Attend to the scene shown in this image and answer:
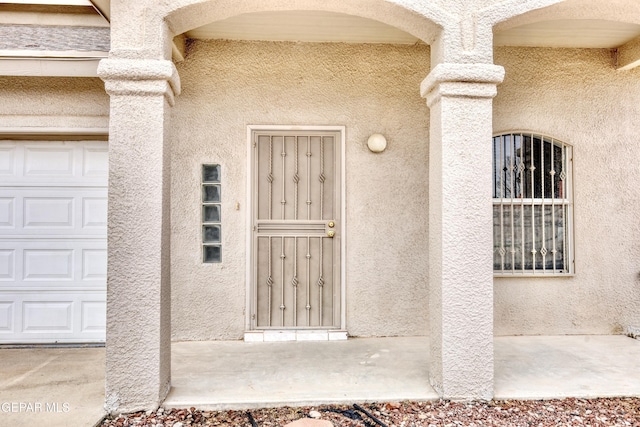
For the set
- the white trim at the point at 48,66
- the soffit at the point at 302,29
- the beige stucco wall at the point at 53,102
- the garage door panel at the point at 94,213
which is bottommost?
the garage door panel at the point at 94,213

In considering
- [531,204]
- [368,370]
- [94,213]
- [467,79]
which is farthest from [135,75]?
[531,204]

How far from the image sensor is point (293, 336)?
16.6ft

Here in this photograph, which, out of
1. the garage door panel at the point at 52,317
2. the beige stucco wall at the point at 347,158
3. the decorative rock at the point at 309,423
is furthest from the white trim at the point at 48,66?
the decorative rock at the point at 309,423

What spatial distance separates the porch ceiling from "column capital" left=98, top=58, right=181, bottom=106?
1.59m

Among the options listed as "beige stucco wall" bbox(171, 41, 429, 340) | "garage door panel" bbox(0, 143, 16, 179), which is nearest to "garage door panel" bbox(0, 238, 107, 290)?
"garage door panel" bbox(0, 143, 16, 179)

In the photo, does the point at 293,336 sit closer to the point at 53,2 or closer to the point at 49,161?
the point at 49,161

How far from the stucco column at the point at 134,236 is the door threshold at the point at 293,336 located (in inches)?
70.6

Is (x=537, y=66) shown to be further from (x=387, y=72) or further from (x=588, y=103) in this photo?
(x=387, y=72)

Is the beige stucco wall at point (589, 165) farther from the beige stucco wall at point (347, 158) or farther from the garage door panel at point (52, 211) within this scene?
the garage door panel at point (52, 211)

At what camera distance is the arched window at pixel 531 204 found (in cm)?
534

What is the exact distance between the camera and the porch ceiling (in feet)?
15.0

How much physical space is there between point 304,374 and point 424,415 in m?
1.17

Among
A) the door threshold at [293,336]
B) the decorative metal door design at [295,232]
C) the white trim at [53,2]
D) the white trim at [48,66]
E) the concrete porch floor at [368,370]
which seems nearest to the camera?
the concrete porch floor at [368,370]

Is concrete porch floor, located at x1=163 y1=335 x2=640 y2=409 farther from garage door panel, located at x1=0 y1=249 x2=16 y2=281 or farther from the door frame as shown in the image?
garage door panel, located at x1=0 y1=249 x2=16 y2=281
